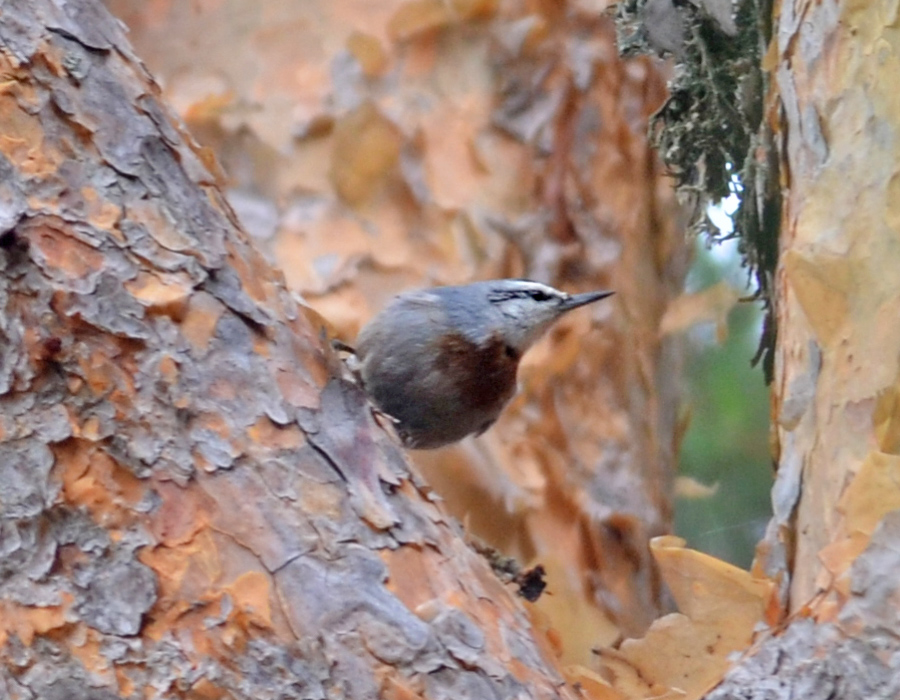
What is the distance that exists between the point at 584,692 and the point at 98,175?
617 mm

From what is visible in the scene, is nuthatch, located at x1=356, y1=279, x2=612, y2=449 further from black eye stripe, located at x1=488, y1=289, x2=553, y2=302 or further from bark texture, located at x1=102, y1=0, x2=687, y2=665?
bark texture, located at x1=102, y1=0, x2=687, y2=665

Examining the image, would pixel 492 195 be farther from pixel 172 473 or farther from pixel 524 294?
pixel 172 473

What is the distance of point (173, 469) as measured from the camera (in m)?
0.85

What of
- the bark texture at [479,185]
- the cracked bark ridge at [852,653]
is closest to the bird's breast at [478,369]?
the bark texture at [479,185]

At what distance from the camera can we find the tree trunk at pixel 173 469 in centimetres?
82

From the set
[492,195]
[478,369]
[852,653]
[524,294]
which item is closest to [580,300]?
[524,294]

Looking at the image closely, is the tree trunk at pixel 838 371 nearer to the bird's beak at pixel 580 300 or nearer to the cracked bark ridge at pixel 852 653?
the cracked bark ridge at pixel 852 653

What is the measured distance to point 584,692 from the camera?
3.21ft

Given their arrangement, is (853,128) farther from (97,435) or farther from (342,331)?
(342,331)

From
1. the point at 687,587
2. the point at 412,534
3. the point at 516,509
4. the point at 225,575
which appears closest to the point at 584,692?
the point at 687,587

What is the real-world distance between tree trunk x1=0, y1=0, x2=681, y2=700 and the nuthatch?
579mm

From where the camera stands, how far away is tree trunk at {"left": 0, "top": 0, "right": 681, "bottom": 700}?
82 cm

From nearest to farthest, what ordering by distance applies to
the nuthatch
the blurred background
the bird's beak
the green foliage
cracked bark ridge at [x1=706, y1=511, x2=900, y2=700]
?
cracked bark ridge at [x1=706, y1=511, x2=900, y2=700] < the nuthatch < the bird's beak < the blurred background < the green foliage

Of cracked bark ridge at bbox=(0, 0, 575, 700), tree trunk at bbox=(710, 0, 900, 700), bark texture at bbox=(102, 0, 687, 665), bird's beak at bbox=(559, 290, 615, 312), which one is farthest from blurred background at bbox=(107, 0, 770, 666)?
cracked bark ridge at bbox=(0, 0, 575, 700)
